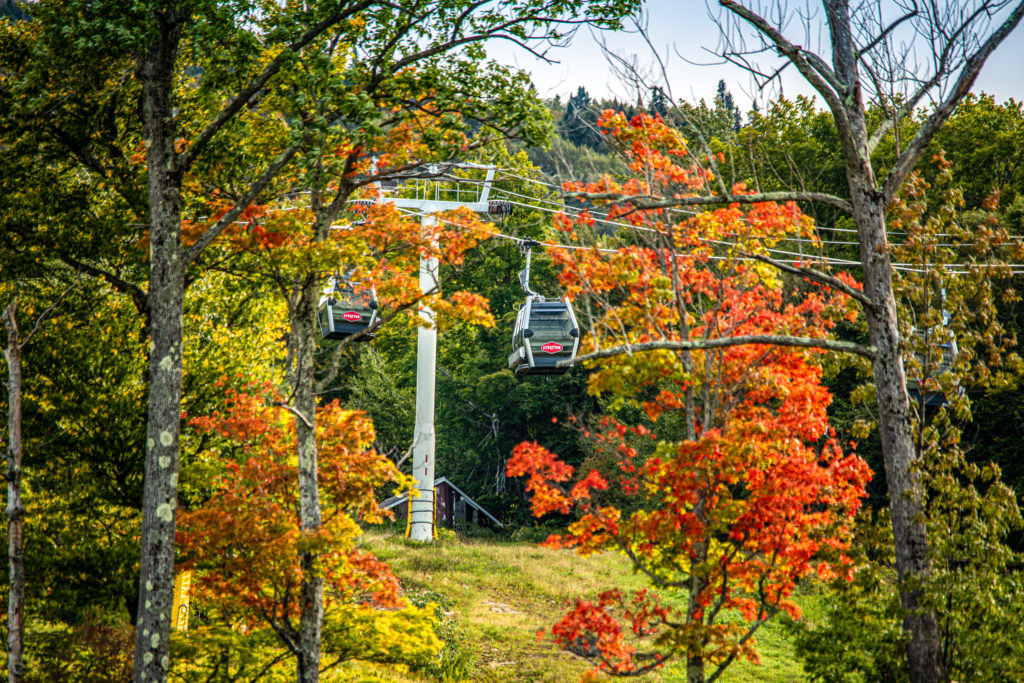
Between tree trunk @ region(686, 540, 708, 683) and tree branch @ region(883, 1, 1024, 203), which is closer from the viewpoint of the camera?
tree branch @ region(883, 1, 1024, 203)

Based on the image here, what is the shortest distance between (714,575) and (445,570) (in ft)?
45.2

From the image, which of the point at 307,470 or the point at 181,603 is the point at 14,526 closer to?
the point at 181,603

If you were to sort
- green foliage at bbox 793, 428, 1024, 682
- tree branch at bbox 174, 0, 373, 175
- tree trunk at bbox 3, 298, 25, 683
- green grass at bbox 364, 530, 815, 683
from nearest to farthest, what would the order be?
1. green foliage at bbox 793, 428, 1024, 682
2. tree branch at bbox 174, 0, 373, 175
3. tree trunk at bbox 3, 298, 25, 683
4. green grass at bbox 364, 530, 815, 683

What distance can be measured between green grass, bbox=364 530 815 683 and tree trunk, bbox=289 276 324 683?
597 cm

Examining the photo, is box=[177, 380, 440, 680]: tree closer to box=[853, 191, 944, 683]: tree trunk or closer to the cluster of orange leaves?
the cluster of orange leaves

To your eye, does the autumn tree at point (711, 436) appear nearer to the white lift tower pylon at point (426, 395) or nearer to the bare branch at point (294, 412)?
the bare branch at point (294, 412)

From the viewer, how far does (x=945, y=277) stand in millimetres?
8289

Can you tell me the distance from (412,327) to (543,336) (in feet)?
31.0

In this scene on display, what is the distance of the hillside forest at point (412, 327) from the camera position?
25.5 ft

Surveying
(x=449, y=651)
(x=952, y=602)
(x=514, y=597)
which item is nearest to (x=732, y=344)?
(x=952, y=602)

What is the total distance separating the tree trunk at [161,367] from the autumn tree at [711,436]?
4.00m

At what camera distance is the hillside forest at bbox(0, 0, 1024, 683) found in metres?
7.77

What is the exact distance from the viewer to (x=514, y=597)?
20547 mm

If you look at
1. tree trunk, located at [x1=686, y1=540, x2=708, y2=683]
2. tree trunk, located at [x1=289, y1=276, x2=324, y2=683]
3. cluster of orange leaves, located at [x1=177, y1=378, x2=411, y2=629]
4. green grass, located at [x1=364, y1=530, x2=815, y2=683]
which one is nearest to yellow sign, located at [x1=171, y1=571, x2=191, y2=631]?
cluster of orange leaves, located at [x1=177, y1=378, x2=411, y2=629]
